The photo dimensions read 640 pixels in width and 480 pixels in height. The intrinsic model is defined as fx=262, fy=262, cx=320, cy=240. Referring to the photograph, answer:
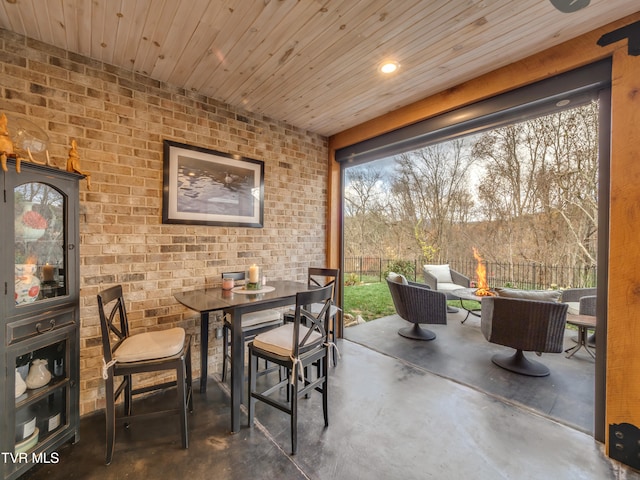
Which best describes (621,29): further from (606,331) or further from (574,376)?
(574,376)

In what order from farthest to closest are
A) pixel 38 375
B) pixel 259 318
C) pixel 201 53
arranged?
1. pixel 259 318
2. pixel 201 53
3. pixel 38 375

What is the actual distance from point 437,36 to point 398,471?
2780mm

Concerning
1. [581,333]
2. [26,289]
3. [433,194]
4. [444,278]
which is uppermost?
[433,194]

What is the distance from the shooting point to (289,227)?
333 centimetres

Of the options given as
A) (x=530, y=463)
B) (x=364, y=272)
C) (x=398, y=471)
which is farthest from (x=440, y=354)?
(x=364, y=272)

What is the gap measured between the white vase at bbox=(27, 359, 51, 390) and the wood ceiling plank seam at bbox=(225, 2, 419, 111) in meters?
2.56

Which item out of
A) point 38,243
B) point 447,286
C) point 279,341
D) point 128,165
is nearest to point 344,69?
point 128,165

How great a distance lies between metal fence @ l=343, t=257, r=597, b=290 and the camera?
4012 millimetres

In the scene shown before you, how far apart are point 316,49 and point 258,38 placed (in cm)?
42

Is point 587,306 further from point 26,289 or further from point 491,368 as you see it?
point 26,289

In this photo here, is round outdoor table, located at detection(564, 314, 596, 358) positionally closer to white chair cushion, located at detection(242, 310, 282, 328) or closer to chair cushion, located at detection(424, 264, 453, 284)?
chair cushion, located at detection(424, 264, 453, 284)

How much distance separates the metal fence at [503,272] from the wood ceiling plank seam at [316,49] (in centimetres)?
240

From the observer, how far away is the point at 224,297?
2.13 metres

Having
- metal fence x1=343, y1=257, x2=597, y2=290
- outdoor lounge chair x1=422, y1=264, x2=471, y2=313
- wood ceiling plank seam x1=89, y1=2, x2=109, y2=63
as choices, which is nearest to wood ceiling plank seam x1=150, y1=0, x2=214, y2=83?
wood ceiling plank seam x1=89, y1=2, x2=109, y2=63
